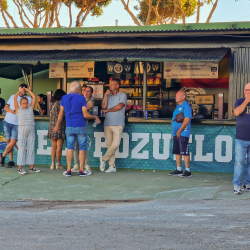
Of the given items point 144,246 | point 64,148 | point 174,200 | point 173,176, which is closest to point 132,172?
point 173,176

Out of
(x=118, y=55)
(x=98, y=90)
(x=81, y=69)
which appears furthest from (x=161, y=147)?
(x=98, y=90)

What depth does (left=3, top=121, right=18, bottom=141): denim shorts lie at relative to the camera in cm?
957

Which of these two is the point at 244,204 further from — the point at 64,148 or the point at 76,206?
the point at 64,148

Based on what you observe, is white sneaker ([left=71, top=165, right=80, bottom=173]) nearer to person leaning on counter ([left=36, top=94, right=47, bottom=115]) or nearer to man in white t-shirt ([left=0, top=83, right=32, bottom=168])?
man in white t-shirt ([left=0, top=83, right=32, bottom=168])

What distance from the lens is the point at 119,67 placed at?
37.9ft

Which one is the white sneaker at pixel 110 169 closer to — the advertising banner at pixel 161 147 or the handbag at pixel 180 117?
the advertising banner at pixel 161 147

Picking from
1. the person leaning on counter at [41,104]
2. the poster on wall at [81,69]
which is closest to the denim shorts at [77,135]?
the poster on wall at [81,69]

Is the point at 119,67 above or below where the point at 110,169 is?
above

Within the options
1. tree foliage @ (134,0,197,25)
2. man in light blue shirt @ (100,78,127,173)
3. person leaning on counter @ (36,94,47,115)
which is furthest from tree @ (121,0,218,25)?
man in light blue shirt @ (100,78,127,173)

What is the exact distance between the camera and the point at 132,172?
30.7 feet

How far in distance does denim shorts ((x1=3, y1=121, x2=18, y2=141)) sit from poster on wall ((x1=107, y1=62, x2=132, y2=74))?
3.41 m

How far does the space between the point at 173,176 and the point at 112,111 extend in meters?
1.98

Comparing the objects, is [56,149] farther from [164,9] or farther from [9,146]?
[164,9]

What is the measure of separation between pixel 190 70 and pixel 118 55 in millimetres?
2261
